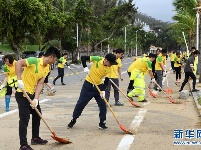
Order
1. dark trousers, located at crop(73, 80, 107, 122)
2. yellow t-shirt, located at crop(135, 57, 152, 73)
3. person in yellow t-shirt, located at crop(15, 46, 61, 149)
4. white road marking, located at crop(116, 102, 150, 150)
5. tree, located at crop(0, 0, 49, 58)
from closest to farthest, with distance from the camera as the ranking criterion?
person in yellow t-shirt, located at crop(15, 46, 61, 149)
white road marking, located at crop(116, 102, 150, 150)
dark trousers, located at crop(73, 80, 107, 122)
yellow t-shirt, located at crop(135, 57, 152, 73)
tree, located at crop(0, 0, 49, 58)

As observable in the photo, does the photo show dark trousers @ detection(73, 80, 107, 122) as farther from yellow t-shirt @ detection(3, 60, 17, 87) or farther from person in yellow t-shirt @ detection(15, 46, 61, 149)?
yellow t-shirt @ detection(3, 60, 17, 87)

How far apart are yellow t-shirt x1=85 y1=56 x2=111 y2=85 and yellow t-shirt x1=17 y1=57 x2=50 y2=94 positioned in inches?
68.5

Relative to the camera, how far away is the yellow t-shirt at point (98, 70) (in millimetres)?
8367

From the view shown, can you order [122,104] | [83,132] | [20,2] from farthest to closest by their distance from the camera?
1. [20,2]
2. [122,104]
3. [83,132]

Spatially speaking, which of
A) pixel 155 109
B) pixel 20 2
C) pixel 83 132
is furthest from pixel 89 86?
pixel 20 2

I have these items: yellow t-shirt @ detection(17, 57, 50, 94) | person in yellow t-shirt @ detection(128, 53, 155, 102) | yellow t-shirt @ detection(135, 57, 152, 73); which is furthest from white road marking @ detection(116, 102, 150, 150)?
yellow t-shirt @ detection(135, 57, 152, 73)

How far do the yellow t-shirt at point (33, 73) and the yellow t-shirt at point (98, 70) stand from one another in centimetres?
174

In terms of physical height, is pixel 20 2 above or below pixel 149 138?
above

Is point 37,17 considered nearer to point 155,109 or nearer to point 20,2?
point 20,2

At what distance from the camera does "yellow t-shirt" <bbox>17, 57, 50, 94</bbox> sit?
6616 mm

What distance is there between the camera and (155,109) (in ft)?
37.3

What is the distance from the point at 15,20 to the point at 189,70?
19590mm

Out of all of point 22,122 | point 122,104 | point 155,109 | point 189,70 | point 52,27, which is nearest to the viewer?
point 22,122

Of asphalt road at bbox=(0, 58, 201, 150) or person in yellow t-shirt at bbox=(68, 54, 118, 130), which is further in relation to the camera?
person in yellow t-shirt at bbox=(68, 54, 118, 130)
